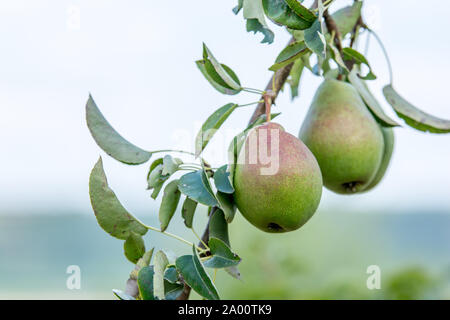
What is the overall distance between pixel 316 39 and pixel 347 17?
47cm

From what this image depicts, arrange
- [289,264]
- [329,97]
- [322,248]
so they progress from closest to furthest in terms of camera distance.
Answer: [329,97], [289,264], [322,248]

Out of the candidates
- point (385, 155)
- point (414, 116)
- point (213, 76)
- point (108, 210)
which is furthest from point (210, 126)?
point (385, 155)

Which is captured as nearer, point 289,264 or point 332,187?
point 332,187

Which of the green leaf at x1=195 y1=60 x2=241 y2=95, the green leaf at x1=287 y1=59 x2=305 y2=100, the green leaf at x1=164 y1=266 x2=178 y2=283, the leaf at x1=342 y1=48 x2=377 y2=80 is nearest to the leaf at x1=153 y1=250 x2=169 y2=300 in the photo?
the green leaf at x1=164 y1=266 x2=178 y2=283

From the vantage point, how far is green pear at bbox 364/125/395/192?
1.16 metres

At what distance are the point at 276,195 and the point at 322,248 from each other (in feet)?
7.03

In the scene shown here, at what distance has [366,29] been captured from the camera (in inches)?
47.4

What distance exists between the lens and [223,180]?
855 millimetres

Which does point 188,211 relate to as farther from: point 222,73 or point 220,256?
point 222,73
